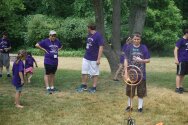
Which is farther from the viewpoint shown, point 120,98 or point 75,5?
point 75,5

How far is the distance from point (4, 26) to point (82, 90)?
84.3ft

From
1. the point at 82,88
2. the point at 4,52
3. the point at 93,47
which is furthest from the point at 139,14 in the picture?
the point at 4,52

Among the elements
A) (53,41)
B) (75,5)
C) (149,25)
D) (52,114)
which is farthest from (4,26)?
(52,114)

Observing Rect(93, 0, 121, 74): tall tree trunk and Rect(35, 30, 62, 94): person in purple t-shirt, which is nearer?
Rect(35, 30, 62, 94): person in purple t-shirt

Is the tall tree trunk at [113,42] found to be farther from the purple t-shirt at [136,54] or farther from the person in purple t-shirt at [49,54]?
the purple t-shirt at [136,54]

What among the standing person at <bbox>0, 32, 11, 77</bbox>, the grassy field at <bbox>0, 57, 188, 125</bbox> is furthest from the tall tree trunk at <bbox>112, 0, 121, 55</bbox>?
the standing person at <bbox>0, 32, 11, 77</bbox>

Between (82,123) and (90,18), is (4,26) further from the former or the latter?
(82,123)

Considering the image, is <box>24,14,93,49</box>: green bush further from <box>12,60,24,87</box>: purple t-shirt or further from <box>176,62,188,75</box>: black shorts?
<box>12,60,24,87</box>: purple t-shirt

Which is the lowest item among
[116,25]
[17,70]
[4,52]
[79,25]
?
[4,52]

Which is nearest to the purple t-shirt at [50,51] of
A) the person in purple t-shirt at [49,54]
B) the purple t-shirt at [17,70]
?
the person in purple t-shirt at [49,54]

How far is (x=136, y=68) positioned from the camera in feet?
27.9

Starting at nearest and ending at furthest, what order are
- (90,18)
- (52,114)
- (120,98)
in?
(52,114), (120,98), (90,18)

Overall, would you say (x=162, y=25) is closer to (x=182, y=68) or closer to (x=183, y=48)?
(x=183, y=48)

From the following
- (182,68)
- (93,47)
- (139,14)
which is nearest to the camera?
(93,47)
